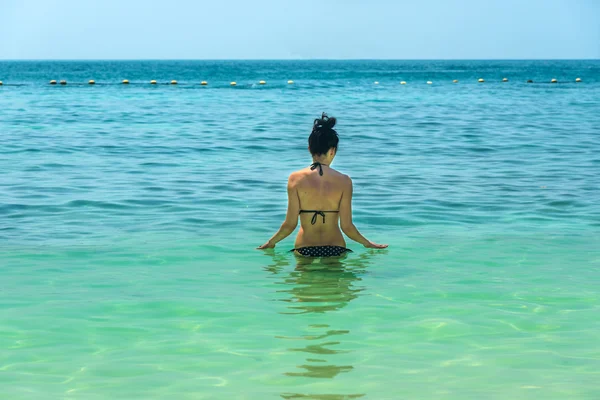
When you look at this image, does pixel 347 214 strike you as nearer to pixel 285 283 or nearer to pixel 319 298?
pixel 285 283

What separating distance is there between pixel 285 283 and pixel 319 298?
657mm

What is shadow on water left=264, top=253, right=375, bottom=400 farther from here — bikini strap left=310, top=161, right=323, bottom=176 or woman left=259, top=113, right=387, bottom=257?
bikini strap left=310, top=161, right=323, bottom=176

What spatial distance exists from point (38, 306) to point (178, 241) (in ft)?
9.84

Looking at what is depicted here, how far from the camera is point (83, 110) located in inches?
1409

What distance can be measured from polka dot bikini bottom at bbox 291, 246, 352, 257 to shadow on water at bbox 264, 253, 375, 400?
0.08 meters

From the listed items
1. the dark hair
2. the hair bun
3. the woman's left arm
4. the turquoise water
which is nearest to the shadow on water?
the turquoise water

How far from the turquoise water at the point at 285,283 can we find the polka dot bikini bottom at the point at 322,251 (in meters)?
0.13

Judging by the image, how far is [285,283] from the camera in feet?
25.8

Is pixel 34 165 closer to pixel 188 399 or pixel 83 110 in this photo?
pixel 188 399

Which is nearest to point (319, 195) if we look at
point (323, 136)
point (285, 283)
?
point (323, 136)

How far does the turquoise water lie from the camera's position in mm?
5457

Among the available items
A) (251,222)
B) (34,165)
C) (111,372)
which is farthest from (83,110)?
(111,372)

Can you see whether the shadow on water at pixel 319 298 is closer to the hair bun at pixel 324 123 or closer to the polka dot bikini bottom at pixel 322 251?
the polka dot bikini bottom at pixel 322 251

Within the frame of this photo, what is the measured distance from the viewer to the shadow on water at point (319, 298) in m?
5.52
